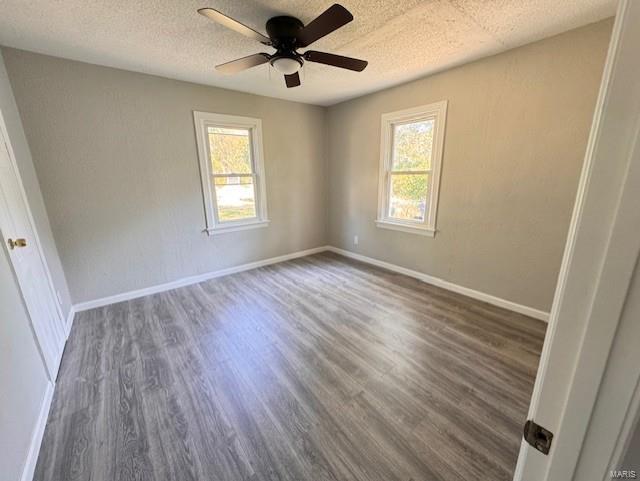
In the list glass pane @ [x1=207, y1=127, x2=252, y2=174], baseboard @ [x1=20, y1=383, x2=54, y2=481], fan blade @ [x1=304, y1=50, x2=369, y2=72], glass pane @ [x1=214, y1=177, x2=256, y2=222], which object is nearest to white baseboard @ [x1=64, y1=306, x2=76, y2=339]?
baseboard @ [x1=20, y1=383, x2=54, y2=481]

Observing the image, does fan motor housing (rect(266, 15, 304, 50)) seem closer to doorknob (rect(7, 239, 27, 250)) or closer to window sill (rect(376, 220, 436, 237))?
doorknob (rect(7, 239, 27, 250))

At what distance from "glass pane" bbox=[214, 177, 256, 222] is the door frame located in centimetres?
372

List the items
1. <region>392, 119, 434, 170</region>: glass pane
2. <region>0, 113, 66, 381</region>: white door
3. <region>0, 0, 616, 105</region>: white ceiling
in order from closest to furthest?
<region>0, 113, 66, 381</region>: white door, <region>0, 0, 616, 105</region>: white ceiling, <region>392, 119, 434, 170</region>: glass pane

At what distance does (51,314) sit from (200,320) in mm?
1119

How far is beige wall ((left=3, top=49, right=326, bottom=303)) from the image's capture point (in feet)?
8.11

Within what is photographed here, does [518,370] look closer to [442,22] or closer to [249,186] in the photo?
[442,22]

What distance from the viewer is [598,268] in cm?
41

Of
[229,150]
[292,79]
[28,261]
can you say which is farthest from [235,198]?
[28,261]

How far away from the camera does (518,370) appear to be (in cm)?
190

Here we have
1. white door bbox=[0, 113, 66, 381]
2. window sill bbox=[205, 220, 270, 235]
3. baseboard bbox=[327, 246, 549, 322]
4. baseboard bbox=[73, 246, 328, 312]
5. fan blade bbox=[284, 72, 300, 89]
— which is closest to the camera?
white door bbox=[0, 113, 66, 381]

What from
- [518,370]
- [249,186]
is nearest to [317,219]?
[249,186]

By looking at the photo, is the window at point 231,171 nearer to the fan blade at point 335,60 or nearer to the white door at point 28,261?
the white door at point 28,261

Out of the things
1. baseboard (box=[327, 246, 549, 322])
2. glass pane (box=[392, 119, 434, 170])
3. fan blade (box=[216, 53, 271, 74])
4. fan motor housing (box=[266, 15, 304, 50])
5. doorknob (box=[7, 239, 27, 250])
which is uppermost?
fan motor housing (box=[266, 15, 304, 50])

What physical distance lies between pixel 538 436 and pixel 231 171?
12.6 feet
